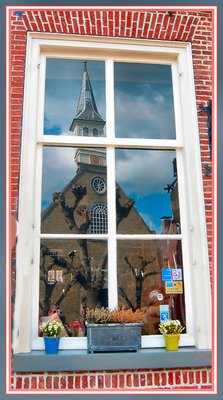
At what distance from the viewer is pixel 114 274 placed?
4352mm

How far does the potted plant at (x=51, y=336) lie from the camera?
13.1ft

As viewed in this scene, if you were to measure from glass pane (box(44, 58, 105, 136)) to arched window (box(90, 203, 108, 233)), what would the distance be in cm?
75

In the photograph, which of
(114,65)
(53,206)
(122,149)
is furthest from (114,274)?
(114,65)

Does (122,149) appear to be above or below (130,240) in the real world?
above

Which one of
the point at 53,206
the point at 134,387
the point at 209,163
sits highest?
the point at 209,163

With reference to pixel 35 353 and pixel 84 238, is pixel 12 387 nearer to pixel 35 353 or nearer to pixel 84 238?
pixel 35 353

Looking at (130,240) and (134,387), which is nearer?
(134,387)

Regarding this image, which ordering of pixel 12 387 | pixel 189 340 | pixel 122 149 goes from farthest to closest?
pixel 122 149 → pixel 189 340 → pixel 12 387

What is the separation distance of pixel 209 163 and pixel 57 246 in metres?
1.68

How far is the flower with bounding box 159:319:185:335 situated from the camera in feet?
13.7

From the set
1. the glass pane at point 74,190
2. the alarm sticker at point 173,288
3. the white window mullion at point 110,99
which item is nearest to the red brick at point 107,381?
the alarm sticker at point 173,288

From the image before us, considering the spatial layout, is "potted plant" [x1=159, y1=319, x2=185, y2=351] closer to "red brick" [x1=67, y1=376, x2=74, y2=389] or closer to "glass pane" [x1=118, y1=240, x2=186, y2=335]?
"glass pane" [x1=118, y1=240, x2=186, y2=335]

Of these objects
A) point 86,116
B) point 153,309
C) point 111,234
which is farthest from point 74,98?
point 153,309

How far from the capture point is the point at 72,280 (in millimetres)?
4336
